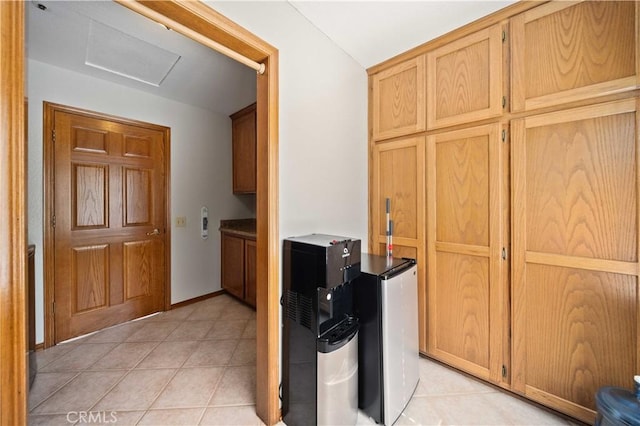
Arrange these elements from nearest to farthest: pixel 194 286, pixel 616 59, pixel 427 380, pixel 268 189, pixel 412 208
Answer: pixel 616 59, pixel 268 189, pixel 427 380, pixel 412 208, pixel 194 286

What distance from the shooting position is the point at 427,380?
1.75 meters

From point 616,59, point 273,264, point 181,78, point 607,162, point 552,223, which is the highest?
point 181,78

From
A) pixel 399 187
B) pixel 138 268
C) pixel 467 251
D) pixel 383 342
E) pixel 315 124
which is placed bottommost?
pixel 383 342

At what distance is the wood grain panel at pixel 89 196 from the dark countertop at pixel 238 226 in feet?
4.10

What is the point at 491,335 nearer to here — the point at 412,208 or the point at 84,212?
the point at 412,208

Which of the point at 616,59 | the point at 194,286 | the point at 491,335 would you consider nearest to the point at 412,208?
the point at 491,335

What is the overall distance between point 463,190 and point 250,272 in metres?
2.35

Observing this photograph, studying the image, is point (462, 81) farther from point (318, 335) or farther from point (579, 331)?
point (318, 335)

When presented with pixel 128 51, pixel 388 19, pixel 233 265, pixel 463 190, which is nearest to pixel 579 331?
pixel 463 190

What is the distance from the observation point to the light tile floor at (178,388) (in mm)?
1441

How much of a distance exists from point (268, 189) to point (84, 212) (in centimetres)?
223

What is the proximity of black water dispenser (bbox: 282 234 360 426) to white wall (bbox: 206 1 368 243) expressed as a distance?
0.31 m

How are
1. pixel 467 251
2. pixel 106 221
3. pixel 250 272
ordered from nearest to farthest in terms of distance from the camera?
pixel 467 251 < pixel 106 221 < pixel 250 272

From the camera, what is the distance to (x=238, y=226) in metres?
3.58
